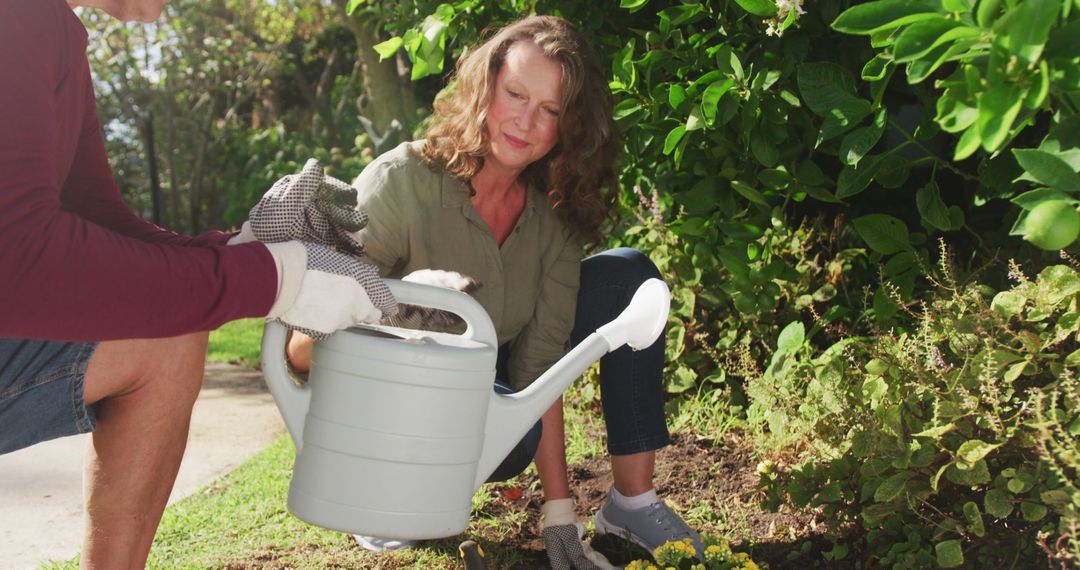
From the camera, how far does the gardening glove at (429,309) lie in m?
1.74

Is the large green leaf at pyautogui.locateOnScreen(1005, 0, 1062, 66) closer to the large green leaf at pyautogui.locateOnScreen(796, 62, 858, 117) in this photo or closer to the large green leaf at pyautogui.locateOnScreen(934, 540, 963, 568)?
the large green leaf at pyautogui.locateOnScreen(796, 62, 858, 117)

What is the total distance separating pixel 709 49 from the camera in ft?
6.85

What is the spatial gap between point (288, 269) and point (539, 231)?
1.03 metres

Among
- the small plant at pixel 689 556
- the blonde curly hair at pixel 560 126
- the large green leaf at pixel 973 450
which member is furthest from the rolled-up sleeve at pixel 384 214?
the large green leaf at pixel 973 450

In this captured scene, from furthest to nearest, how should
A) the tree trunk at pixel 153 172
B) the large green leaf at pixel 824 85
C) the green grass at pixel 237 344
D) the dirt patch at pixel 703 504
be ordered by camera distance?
the tree trunk at pixel 153 172 → the green grass at pixel 237 344 → the dirt patch at pixel 703 504 → the large green leaf at pixel 824 85

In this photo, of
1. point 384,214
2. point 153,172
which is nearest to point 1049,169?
point 384,214

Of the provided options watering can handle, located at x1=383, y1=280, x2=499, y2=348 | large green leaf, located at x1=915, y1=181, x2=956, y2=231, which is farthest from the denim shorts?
large green leaf, located at x1=915, y1=181, x2=956, y2=231

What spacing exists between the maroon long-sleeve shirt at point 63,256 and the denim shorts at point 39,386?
19 centimetres

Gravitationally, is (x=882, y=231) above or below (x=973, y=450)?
above

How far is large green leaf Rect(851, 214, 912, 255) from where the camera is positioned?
83.5 inches

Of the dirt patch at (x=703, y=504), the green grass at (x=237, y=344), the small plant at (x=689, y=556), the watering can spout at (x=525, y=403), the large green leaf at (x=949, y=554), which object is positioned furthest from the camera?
the green grass at (x=237, y=344)

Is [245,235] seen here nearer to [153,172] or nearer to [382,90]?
[382,90]

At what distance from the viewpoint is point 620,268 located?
7.50 feet

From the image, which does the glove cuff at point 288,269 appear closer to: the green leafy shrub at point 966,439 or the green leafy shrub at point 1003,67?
the green leafy shrub at point 1003,67
